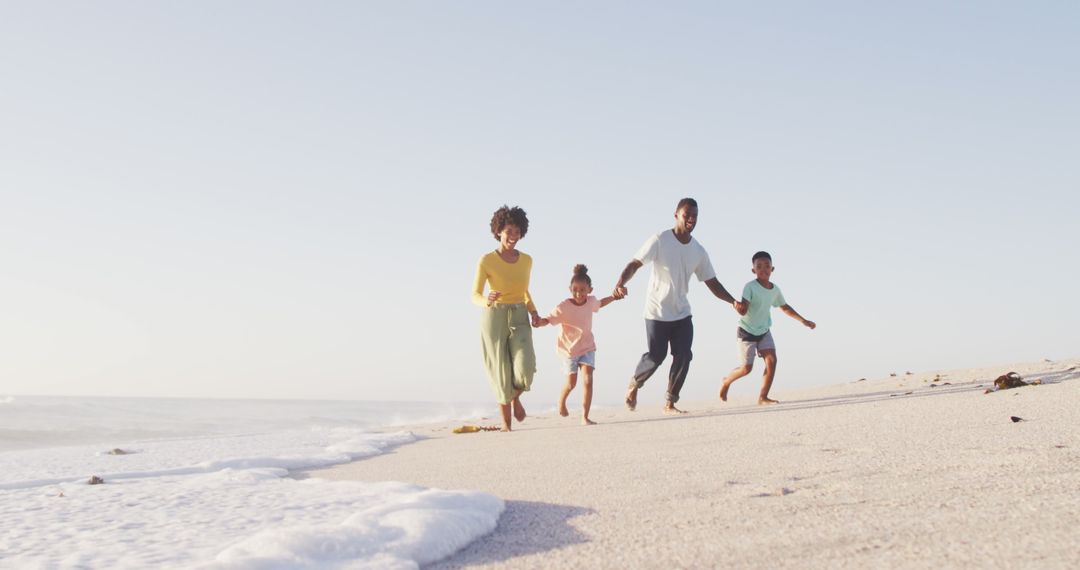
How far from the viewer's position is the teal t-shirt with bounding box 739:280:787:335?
27.3 feet

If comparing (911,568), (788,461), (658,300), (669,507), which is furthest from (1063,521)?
(658,300)

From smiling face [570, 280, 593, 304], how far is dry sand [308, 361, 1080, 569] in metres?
2.88

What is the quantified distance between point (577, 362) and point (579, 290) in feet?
2.30

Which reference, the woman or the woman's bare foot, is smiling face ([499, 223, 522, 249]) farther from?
the woman's bare foot

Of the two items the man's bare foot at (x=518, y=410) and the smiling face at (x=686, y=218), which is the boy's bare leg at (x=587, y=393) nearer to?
the man's bare foot at (x=518, y=410)

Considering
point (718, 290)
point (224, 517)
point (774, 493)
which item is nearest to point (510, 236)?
point (718, 290)

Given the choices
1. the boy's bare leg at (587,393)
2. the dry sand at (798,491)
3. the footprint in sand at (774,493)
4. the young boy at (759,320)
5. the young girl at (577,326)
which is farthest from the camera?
the young boy at (759,320)

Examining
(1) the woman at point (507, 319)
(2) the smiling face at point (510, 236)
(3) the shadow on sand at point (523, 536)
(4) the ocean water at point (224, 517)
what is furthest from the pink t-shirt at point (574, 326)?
(3) the shadow on sand at point (523, 536)

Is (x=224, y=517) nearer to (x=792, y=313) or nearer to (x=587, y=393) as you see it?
(x=587, y=393)

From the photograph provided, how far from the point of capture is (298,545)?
2.21m

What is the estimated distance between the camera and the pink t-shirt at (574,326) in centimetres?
762

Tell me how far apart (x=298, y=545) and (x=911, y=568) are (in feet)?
5.12

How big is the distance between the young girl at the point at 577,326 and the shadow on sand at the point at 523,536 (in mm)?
4815

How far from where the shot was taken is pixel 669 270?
7.47m
